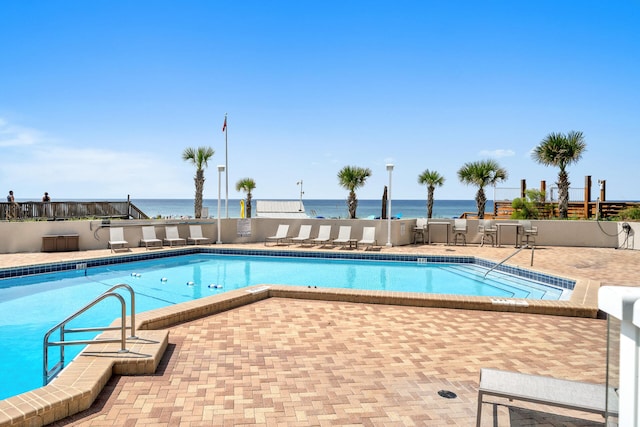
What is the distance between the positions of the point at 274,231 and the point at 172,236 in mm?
3522

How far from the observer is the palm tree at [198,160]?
17.5m

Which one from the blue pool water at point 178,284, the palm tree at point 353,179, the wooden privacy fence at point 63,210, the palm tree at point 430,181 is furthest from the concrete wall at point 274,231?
the palm tree at point 430,181

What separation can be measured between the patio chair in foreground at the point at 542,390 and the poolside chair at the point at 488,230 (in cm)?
1186

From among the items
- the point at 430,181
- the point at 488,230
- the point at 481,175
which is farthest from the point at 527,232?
the point at 430,181

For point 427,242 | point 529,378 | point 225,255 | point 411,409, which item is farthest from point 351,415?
point 427,242

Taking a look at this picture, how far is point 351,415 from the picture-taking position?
3.02 meters

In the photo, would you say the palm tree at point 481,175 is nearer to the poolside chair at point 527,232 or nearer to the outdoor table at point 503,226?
the outdoor table at point 503,226

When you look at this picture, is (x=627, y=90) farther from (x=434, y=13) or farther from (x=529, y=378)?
(x=529, y=378)

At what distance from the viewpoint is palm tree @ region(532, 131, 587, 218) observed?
54.4 feet

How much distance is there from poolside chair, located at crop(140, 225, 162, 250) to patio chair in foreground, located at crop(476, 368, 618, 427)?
38.9 ft

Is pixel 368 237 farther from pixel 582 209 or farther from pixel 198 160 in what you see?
pixel 582 209

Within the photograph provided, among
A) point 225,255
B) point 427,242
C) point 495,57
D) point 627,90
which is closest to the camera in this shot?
point 225,255

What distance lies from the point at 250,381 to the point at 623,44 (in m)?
16.1

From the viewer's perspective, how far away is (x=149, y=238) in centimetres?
1315
